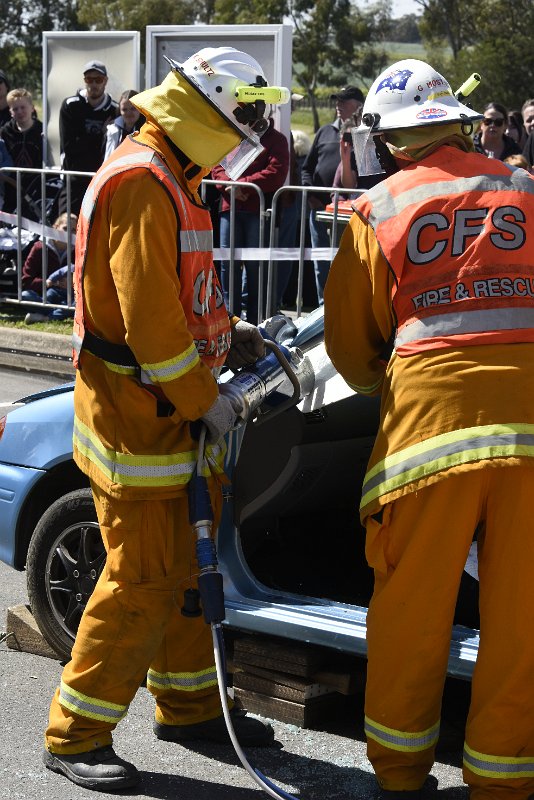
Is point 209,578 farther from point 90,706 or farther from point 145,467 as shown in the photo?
point 90,706

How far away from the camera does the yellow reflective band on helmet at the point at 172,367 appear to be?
313 centimetres

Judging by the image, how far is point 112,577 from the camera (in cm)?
327

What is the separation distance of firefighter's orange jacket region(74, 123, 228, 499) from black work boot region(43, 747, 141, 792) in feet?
2.42

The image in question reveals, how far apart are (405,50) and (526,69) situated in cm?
7435

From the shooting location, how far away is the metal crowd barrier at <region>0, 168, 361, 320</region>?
9164 millimetres

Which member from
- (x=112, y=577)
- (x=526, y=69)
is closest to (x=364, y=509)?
(x=112, y=577)

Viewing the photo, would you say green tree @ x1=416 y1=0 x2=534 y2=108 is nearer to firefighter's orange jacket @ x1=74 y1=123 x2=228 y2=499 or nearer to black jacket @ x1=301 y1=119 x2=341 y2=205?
black jacket @ x1=301 y1=119 x2=341 y2=205

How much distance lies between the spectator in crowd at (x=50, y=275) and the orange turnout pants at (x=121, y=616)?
7235mm

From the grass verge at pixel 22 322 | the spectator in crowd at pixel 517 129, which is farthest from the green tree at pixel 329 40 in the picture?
the grass verge at pixel 22 322

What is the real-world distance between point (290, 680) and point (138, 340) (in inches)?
46.5

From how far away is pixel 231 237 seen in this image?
9.34 meters

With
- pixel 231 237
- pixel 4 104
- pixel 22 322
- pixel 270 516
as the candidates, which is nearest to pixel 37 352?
pixel 22 322

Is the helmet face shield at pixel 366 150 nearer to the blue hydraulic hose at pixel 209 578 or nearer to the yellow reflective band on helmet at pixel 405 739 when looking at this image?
the blue hydraulic hose at pixel 209 578

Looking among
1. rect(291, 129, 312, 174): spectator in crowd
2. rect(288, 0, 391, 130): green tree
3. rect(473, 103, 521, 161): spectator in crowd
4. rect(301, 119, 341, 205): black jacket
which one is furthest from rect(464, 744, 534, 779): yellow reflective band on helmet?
rect(288, 0, 391, 130): green tree
